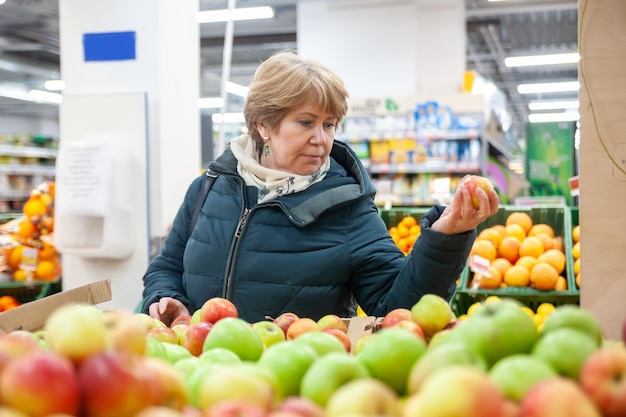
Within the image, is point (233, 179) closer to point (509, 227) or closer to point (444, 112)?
point (509, 227)

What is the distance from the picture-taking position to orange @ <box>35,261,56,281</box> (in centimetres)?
431

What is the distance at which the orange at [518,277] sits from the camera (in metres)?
3.73

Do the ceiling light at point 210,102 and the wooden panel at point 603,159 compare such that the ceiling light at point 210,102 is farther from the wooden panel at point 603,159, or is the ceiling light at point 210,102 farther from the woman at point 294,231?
the wooden panel at point 603,159

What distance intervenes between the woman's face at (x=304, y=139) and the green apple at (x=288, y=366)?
133cm

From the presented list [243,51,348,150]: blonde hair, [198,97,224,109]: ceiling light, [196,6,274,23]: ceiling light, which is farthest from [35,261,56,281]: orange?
[198,97,224,109]: ceiling light

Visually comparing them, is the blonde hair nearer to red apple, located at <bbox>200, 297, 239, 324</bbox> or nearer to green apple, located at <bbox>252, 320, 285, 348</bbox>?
red apple, located at <bbox>200, 297, 239, 324</bbox>

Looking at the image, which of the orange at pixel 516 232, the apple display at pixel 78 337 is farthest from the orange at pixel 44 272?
the apple display at pixel 78 337

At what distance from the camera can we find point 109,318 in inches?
40.0

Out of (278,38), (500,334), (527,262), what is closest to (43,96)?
(278,38)

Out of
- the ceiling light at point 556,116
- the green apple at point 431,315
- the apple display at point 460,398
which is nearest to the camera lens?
the apple display at point 460,398

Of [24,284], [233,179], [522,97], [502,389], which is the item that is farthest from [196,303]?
[522,97]

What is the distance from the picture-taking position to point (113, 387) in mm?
768

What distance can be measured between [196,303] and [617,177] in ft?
4.78

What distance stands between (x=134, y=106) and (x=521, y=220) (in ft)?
8.50
